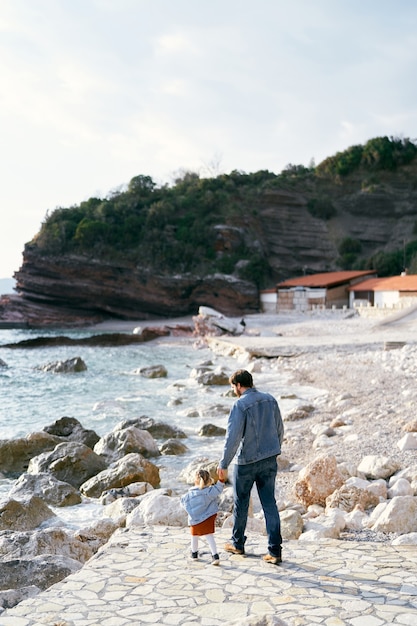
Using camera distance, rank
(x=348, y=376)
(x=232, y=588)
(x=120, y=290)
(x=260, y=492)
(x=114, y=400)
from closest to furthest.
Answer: (x=232, y=588), (x=260, y=492), (x=114, y=400), (x=348, y=376), (x=120, y=290)

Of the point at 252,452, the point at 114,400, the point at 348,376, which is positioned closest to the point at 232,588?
the point at 252,452

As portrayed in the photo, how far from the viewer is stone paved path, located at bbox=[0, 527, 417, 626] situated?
4.14 metres

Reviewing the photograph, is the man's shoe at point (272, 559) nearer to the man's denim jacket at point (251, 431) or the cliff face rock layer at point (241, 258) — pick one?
the man's denim jacket at point (251, 431)

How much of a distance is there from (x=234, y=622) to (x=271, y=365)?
74.6 ft

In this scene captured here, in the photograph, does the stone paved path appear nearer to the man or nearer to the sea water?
the man

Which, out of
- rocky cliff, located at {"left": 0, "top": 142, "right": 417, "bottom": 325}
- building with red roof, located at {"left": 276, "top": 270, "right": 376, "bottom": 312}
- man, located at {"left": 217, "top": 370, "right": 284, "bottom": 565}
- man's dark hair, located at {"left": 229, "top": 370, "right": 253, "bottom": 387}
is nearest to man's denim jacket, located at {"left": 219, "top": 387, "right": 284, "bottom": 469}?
man, located at {"left": 217, "top": 370, "right": 284, "bottom": 565}

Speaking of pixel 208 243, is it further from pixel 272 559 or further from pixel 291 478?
pixel 272 559

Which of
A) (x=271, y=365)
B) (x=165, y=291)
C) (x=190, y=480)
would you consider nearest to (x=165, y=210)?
(x=165, y=291)

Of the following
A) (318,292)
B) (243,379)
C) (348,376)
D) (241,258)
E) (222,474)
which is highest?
(241,258)

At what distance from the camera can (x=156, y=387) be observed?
22672mm

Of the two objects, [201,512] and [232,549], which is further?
[232,549]

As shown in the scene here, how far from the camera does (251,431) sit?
5.46 m

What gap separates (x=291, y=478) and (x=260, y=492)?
444 cm

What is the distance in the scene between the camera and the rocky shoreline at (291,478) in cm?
639
